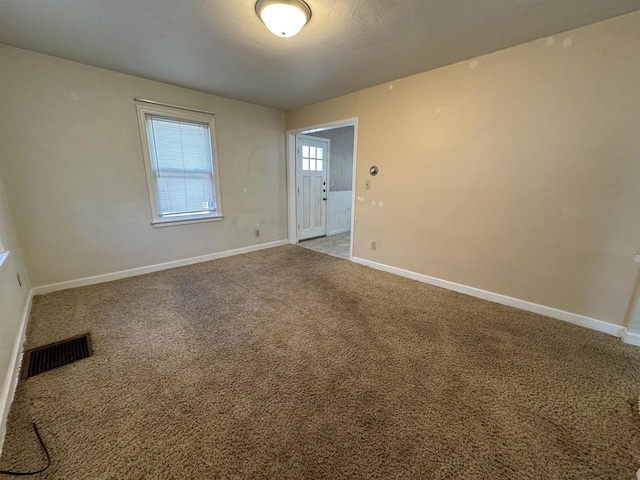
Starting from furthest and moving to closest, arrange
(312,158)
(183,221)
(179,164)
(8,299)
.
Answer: (312,158)
(183,221)
(179,164)
(8,299)

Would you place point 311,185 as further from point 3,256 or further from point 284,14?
point 3,256

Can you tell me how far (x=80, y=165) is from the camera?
8.89 feet

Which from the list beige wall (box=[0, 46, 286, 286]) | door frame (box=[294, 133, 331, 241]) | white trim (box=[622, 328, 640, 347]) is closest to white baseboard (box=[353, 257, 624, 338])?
white trim (box=[622, 328, 640, 347])

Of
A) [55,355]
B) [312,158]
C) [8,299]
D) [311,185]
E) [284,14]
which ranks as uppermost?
[284,14]

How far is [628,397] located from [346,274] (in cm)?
246

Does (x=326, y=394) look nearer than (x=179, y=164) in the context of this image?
Yes

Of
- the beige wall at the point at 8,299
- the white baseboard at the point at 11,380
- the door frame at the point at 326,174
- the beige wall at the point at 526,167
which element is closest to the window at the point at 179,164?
the beige wall at the point at 8,299

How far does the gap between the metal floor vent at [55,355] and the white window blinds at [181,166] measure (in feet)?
6.12

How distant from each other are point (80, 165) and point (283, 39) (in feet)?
8.46

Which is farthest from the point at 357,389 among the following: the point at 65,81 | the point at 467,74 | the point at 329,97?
the point at 65,81

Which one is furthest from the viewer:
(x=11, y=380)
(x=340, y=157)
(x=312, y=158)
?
(x=340, y=157)

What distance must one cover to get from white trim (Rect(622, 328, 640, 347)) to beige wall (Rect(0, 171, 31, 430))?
4.07 metres

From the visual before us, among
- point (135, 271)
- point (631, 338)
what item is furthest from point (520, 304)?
point (135, 271)

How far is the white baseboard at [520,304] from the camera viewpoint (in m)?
2.10
